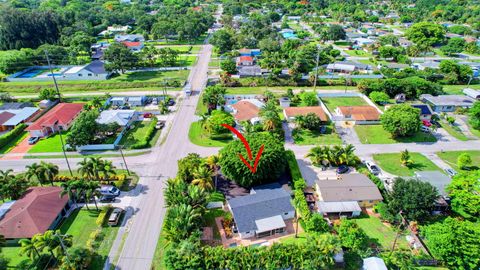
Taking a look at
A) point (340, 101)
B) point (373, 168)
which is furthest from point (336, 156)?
point (340, 101)

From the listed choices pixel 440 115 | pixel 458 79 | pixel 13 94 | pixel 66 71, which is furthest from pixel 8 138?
pixel 458 79

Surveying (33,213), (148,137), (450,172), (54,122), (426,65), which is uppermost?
(426,65)

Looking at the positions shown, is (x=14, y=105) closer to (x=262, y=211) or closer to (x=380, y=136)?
(x=262, y=211)

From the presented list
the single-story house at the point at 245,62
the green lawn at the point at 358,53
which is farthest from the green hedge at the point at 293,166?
the green lawn at the point at 358,53

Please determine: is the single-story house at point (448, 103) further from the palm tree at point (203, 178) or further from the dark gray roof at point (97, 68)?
the dark gray roof at point (97, 68)

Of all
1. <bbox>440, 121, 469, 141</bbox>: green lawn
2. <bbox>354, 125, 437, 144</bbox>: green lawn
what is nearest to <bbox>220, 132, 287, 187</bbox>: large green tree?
<bbox>354, 125, 437, 144</bbox>: green lawn

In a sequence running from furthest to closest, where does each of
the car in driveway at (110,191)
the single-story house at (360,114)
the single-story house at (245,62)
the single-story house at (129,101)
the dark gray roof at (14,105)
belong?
the single-story house at (245,62) < the single-story house at (129,101) < the dark gray roof at (14,105) < the single-story house at (360,114) < the car in driveway at (110,191)

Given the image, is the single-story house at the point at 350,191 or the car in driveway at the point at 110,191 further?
the car in driveway at the point at 110,191
